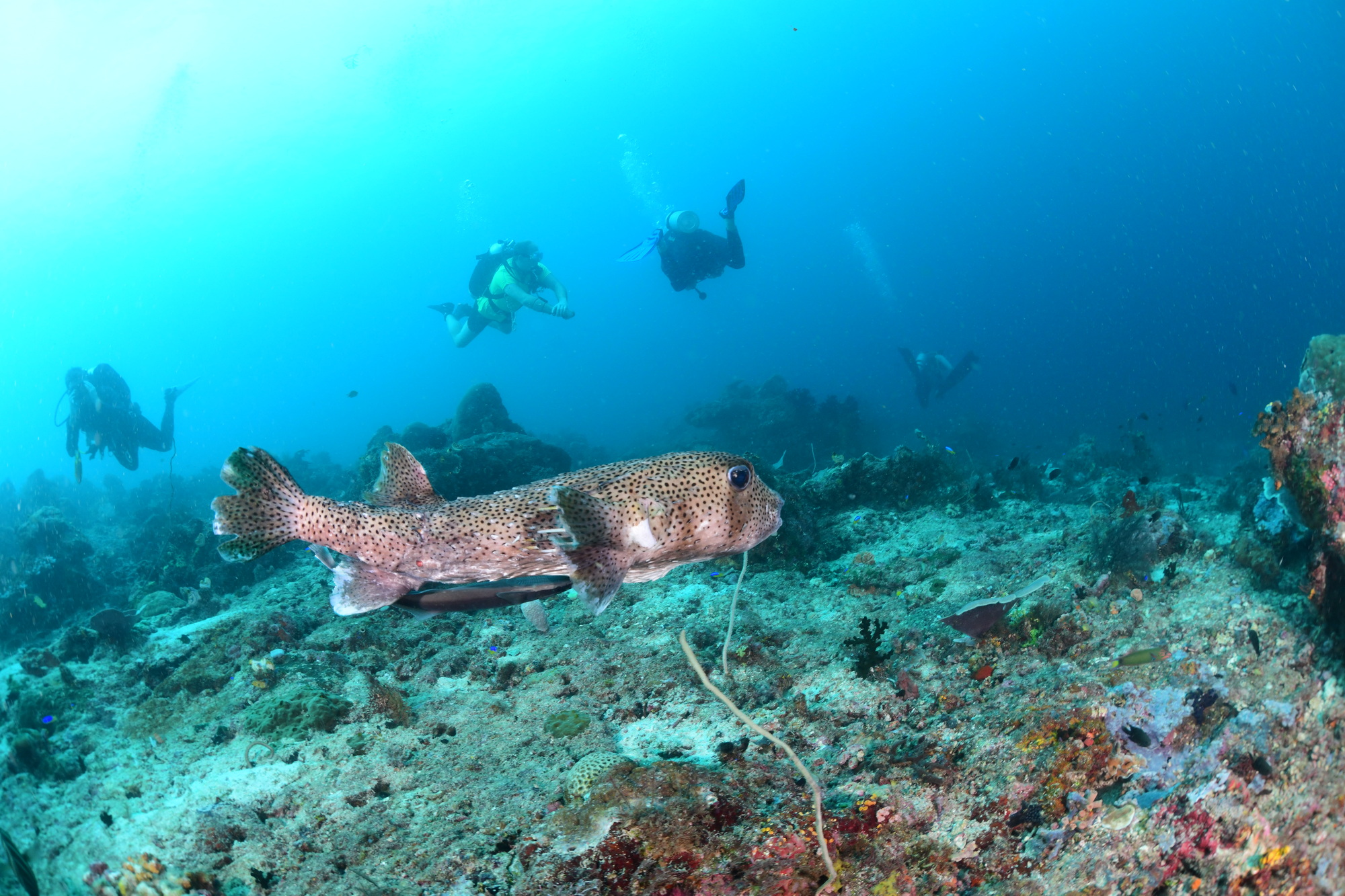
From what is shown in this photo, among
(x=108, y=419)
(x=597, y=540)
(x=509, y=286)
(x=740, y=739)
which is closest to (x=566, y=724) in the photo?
(x=740, y=739)

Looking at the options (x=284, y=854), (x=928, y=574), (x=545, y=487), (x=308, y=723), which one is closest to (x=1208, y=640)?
(x=928, y=574)

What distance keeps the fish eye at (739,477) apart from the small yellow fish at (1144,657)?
3351mm

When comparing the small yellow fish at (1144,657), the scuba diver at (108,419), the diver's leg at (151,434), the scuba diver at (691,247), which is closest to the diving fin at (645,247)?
the scuba diver at (691,247)

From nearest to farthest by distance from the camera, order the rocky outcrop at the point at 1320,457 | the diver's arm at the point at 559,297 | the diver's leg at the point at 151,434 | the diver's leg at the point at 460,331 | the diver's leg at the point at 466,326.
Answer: the rocky outcrop at the point at 1320,457 → the diver's leg at the point at 151,434 → the diver's arm at the point at 559,297 → the diver's leg at the point at 466,326 → the diver's leg at the point at 460,331

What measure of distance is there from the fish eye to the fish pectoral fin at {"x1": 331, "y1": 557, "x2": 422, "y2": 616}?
7.25ft

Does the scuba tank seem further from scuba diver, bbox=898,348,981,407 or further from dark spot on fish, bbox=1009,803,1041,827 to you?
dark spot on fish, bbox=1009,803,1041,827

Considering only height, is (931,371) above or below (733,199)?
below

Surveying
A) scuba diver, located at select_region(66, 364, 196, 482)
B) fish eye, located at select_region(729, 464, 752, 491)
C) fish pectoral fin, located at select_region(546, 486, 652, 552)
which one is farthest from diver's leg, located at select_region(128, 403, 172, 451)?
fish eye, located at select_region(729, 464, 752, 491)

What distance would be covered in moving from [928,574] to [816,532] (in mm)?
2175

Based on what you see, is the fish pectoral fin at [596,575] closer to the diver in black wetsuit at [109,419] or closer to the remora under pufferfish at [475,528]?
the remora under pufferfish at [475,528]

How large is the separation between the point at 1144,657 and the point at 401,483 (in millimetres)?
5815

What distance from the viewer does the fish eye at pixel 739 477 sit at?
408 cm

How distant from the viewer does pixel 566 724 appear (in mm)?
4969

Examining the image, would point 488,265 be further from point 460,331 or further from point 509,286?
point 460,331
